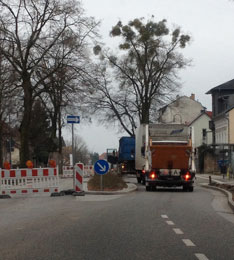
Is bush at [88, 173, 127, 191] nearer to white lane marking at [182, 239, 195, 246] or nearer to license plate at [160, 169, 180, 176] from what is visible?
license plate at [160, 169, 180, 176]

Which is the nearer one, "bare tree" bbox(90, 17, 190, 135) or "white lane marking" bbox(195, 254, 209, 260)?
"white lane marking" bbox(195, 254, 209, 260)

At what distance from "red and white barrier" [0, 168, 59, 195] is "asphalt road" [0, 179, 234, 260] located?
5.22m

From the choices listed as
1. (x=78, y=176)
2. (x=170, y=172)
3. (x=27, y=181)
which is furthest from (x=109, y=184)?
(x=27, y=181)

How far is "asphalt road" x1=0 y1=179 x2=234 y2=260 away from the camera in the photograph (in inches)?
321

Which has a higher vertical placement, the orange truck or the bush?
the orange truck

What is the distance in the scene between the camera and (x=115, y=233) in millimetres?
10320

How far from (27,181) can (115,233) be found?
11.8 meters

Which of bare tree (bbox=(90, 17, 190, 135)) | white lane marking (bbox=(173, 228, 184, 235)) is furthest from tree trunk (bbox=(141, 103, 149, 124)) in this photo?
white lane marking (bbox=(173, 228, 184, 235))

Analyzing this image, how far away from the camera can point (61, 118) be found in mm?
52844

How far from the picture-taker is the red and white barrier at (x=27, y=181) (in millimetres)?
21406

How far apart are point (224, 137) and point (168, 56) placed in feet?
77.2

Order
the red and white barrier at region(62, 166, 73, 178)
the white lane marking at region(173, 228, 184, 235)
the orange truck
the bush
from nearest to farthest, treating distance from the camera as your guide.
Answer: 1. the white lane marking at region(173, 228, 184, 235)
2. the bush
3. the orange truck
4. the red and white barrier at region(62, 166, 73, 178)

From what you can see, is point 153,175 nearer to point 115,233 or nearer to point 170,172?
point 170,172

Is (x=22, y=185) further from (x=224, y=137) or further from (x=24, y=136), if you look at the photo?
(x=224, y=137)
